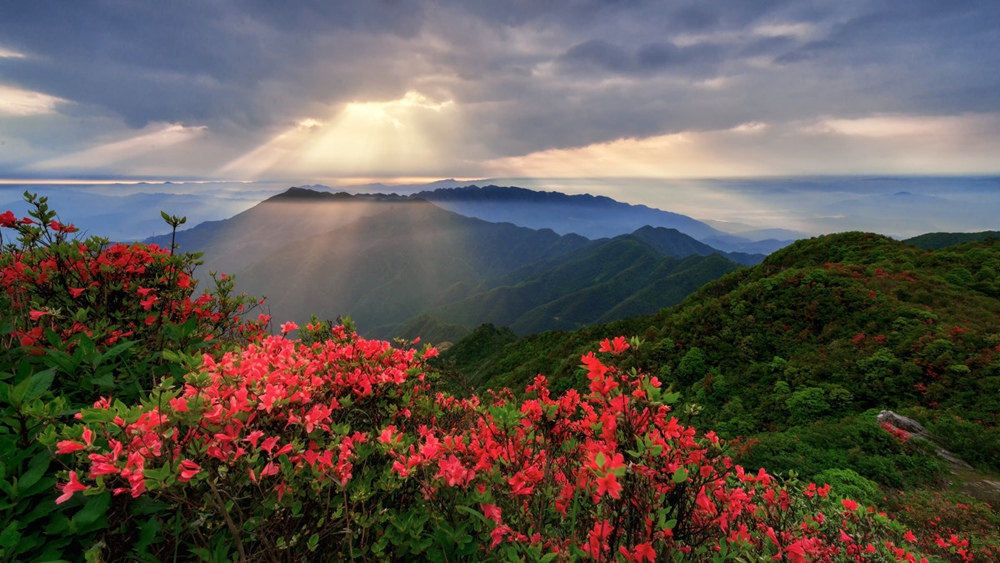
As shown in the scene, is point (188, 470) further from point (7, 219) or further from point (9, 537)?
point (7, 219)

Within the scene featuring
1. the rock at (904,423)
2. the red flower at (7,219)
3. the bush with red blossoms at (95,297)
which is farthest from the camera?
the rock at (904,423)

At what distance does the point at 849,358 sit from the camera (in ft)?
57.8

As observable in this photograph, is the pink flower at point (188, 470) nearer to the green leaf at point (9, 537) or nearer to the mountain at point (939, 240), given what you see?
the green leaf at point (9, 537)

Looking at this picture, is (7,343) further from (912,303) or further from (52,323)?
(912,303)

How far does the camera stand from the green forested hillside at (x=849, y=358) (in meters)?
12.1

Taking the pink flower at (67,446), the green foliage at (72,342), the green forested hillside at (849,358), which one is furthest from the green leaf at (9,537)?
the green forested hillside at (849,358)

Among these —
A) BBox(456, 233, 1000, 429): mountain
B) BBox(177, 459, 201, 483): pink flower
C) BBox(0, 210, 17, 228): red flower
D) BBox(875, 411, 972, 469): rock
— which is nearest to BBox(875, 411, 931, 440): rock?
BBox(875, 411, 972, 469): rock

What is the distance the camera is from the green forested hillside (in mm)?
12125

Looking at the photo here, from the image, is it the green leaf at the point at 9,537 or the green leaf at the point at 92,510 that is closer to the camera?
the green leaf at the point at 9,537

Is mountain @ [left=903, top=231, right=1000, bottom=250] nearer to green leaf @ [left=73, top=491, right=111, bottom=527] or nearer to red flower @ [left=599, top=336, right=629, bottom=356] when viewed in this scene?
red flower @ [left=599, top=336, right=629, bottom=356]

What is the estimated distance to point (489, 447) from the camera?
3141mm

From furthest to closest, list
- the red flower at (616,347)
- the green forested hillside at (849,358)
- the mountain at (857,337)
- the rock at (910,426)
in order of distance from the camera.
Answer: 1. the mountain at (857,337)
2. the green forested hillside at (849,358)
3. the rock at (910,426)
4. the red flower at (616,347)

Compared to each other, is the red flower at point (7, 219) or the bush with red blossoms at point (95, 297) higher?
the red flower at point (7, 219)

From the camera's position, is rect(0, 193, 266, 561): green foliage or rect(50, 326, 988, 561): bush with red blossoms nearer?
rect(0, 193, 266, 561): green foliage
